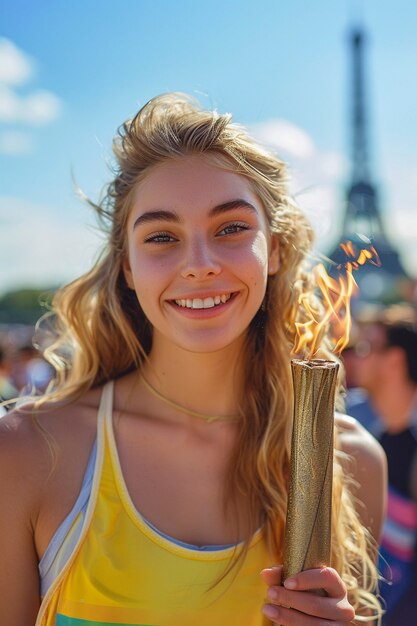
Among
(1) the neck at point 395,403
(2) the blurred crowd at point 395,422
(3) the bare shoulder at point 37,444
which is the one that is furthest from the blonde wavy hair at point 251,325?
(1) the neck at point 395,403

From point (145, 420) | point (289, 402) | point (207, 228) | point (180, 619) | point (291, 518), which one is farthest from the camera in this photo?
point (289, 402)

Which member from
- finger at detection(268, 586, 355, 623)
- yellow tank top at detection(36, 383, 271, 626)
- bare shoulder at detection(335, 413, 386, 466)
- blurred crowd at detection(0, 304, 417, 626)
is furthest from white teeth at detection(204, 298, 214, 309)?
blurred crowd at detection(0, 304, 417, 626)

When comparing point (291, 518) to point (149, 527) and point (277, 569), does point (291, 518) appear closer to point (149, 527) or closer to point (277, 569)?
point (277, 569)

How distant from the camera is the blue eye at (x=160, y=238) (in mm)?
2273

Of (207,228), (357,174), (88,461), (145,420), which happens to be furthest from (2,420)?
(357,174)

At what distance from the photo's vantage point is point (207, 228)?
225cm

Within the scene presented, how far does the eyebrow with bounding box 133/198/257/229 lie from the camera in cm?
225

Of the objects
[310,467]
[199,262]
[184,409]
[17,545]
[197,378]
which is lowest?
[17,545]

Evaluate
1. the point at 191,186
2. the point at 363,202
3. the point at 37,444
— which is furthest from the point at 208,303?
the point at 363,202

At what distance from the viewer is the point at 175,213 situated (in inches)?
88.5

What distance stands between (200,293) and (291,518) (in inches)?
31.5

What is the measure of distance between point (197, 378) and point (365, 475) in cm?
71

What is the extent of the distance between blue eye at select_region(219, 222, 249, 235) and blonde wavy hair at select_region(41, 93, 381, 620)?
0.20m

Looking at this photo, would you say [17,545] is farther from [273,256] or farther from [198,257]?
[273,256]
